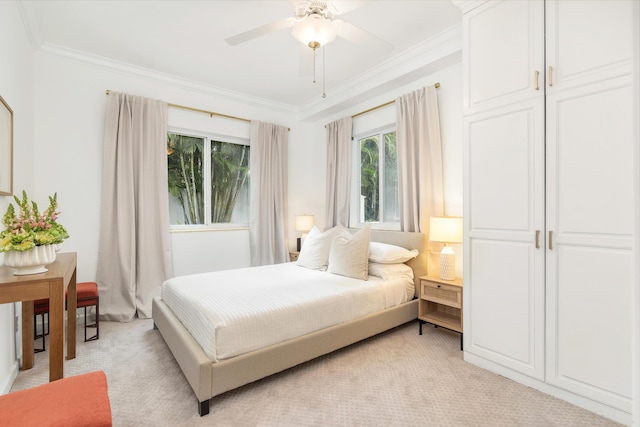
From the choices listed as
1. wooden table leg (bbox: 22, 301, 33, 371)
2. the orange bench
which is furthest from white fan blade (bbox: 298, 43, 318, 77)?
wooden table leg (bbox: 22, 301, 33, 371)

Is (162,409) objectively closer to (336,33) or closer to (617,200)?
(336,33)

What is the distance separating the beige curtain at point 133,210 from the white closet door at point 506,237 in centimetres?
337

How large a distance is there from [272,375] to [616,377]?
2130 millimetres

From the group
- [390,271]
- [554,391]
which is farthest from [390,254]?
[554,391]

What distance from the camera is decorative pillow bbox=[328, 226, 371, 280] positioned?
3.03m

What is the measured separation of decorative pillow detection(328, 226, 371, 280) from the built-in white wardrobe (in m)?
0.97

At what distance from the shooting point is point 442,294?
2.79 metres

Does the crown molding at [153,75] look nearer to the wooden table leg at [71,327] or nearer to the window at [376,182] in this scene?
the window at [376,182]

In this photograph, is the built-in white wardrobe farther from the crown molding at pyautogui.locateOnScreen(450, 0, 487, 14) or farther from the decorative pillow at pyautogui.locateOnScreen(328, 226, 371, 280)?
the decorative pillow at pyautogui.locateOnScreen(328, 226, 371, 280)

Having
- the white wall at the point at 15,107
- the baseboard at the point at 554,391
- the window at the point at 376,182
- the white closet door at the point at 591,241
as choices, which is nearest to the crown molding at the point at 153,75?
the white wall at the point at 15,107

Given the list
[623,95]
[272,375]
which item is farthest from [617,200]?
[272,375]

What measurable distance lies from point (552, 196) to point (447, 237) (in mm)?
A: 1004

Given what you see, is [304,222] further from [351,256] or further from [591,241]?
[591,241]

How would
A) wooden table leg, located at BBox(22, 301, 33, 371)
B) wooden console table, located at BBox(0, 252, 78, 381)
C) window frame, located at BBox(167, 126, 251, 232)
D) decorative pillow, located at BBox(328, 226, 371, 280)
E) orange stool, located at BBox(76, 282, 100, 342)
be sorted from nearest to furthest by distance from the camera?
wooden console table, located at BBox(0, 252, 78, 381)
wooden table leg, located at BBox(22, 301, 33, 371)
orange stool, located at BBox(76, 282, 100, 342)
decorative pillow, located at BBox(328, 226, 371, 280)
window frame, located at BBox(167, 126, 251, 232)
